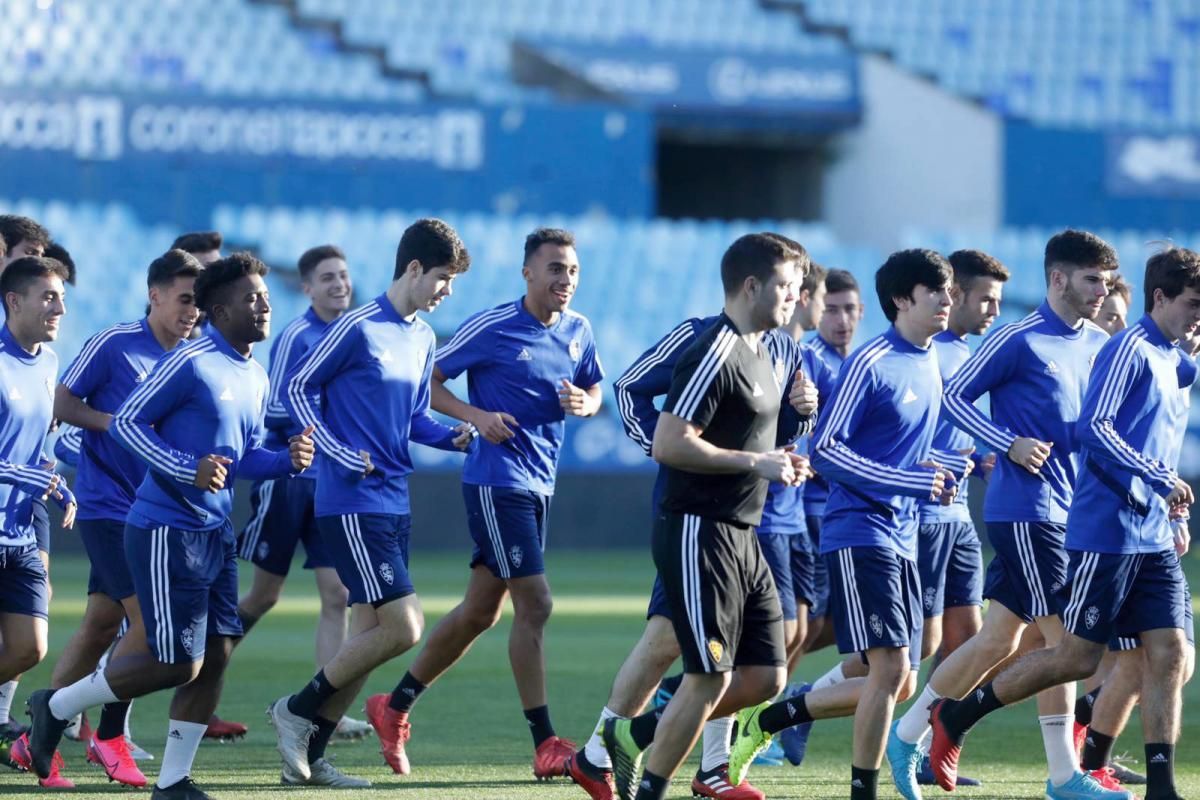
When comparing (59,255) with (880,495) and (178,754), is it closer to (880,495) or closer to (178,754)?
(178,754)

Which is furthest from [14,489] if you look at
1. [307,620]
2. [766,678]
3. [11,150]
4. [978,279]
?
[11,150]

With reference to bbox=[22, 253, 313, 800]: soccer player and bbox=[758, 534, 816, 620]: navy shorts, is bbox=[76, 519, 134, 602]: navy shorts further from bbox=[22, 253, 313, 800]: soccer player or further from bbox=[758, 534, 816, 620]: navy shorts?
bbox=[758, 534, 816, 620]: navy shorts

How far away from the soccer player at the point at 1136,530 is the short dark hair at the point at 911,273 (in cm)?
65

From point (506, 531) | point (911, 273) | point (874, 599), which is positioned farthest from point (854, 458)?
point (506, 531)

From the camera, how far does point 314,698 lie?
739 cm

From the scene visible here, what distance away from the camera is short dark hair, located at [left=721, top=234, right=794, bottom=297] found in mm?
5809

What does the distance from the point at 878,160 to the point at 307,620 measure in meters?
15.2

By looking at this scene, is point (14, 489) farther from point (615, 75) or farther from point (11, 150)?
point (615, 75)

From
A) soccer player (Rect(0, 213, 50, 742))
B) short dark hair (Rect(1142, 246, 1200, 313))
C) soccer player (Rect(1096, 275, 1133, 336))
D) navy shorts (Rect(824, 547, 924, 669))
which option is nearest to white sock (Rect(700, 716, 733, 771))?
navy shorts (Rect(824, 547, 924, 669))

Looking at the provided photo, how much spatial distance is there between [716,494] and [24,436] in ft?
9.83

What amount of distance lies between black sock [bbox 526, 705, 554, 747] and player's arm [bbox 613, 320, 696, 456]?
1.47 metres

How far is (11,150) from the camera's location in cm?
2242

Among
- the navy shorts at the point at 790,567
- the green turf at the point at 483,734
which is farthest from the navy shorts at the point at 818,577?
the green turf at the point at 483,734

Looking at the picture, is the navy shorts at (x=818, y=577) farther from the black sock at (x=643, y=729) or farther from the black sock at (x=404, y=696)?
the black sock at (x=643, y=729)
